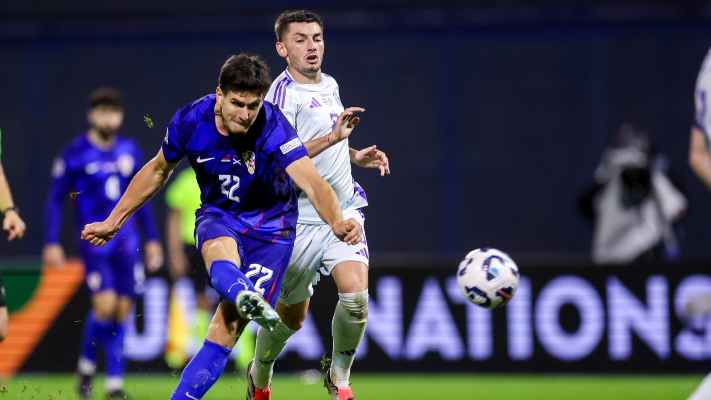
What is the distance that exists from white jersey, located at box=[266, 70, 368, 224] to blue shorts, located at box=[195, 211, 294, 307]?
76cm

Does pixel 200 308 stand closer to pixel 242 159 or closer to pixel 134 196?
pixel 134 196

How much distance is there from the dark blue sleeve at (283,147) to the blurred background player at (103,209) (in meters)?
4.44

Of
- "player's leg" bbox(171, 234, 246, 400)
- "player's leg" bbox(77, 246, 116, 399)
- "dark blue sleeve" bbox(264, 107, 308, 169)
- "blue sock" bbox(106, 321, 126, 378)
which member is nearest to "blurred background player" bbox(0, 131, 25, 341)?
"player's leg" bbox(171, 234, 246, 400)

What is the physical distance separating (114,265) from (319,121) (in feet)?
12.9

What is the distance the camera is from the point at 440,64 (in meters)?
16.4

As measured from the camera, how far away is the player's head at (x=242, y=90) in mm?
6820

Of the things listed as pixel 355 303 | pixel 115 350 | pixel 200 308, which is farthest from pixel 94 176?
pixel 355 303

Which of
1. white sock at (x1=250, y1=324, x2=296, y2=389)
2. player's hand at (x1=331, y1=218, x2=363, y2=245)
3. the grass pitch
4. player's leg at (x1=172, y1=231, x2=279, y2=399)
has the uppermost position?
player's hand at (x1=331, y1=218, x2=363, y2=245)

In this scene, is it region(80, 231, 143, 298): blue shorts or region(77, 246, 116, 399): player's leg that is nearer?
region(77, 246, 116, 399): player's leg

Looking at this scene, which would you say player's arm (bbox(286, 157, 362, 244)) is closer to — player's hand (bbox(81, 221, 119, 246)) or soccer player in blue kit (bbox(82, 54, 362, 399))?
soccer player in blue kit (bbox(82, 54, 362, 399))

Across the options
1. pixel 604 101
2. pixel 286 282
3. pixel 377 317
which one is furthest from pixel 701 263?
pixel 286 282

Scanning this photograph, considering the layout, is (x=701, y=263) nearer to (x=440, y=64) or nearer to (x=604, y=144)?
(x=604, y=144)

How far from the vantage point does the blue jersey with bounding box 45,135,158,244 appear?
36.9 ft

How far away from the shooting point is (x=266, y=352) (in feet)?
26.8
